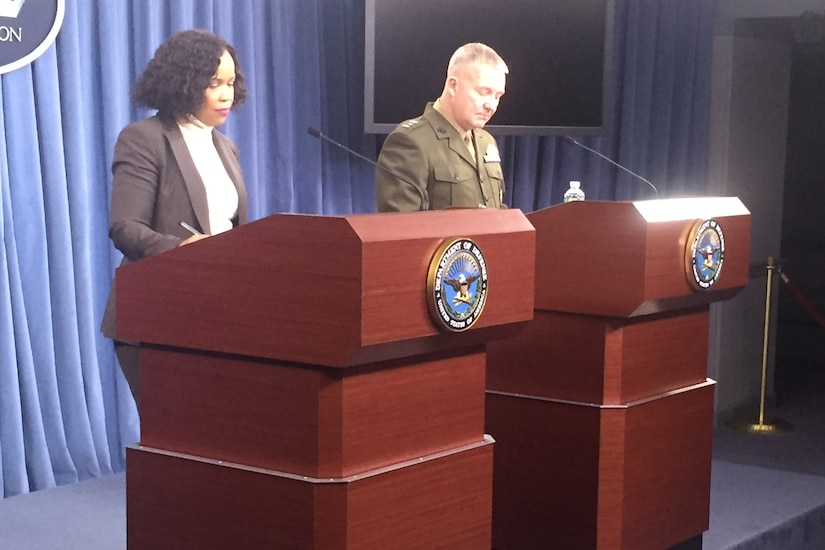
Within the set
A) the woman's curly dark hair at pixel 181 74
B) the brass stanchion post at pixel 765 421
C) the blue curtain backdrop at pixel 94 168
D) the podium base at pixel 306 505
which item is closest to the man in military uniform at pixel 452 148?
the woman's curly dark hair at pixel 181 74

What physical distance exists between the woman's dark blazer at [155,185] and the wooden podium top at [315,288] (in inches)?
14.5

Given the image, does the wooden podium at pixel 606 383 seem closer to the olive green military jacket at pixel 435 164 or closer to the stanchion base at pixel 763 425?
the olive green military jacket at pixel 435 164

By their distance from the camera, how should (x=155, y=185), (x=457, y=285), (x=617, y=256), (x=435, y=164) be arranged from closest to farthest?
(x=457, y=285)
(x=155, y=185)
(x=617, y=256)
(x=435, y=164)

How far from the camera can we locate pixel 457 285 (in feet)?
6.91

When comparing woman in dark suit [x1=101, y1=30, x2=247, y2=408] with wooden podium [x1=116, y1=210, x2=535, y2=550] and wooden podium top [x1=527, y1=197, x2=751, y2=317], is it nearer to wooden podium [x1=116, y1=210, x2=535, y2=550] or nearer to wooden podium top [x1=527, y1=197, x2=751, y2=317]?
wooden podium [x1=116, y1=210, x2=535, y2=550]

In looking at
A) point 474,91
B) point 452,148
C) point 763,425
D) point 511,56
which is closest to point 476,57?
point 474,91

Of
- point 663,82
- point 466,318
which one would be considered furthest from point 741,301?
point 466,318

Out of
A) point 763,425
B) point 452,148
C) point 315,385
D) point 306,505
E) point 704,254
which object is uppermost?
point 452,148

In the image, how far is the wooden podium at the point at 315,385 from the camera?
6.46 ft

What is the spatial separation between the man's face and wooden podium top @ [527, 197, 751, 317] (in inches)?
14.8

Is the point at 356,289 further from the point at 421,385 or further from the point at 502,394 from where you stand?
the point at 502,394

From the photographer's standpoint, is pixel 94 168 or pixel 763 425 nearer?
pixel 94 168

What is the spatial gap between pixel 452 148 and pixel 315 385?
1323mm

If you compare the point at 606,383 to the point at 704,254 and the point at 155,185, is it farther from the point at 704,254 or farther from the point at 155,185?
the point at 155,185
